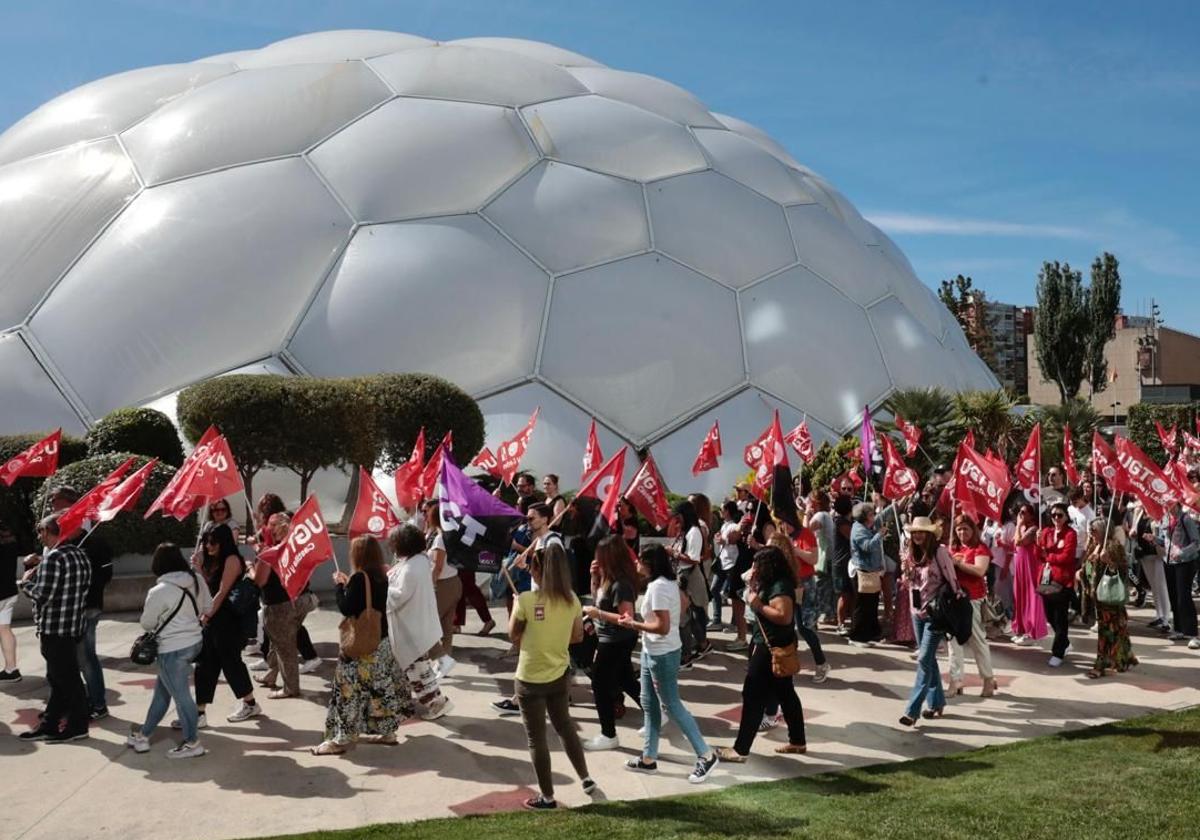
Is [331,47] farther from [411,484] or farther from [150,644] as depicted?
[150,644]

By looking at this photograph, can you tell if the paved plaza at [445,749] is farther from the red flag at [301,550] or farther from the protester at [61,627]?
the red flag at [301,550]

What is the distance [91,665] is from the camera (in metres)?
7.54

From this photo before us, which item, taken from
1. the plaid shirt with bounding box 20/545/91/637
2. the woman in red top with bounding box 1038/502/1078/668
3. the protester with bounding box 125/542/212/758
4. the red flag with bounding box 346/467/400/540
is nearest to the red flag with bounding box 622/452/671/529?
the red flag with bounding box 346/467/400/540

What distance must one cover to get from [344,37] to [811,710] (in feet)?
73.8

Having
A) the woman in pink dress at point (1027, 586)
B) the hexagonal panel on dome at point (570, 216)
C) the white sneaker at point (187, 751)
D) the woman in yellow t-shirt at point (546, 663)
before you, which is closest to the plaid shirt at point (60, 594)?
the white sneaker at point (187, 751)

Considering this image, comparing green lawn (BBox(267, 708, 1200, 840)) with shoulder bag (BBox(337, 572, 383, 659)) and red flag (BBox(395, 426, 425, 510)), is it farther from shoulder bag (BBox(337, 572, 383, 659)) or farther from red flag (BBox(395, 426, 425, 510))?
red flag (BBox(395, 426, 425, 510))

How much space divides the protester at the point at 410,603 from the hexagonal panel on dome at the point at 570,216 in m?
12.4

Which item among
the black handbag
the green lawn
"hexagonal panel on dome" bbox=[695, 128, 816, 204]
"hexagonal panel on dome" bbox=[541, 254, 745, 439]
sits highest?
"hexagonal panel on dome" bbox=[695, 128, 816, 204]

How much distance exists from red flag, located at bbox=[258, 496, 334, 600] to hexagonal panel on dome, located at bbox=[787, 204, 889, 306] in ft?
51.5

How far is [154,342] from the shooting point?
1744 centimetres

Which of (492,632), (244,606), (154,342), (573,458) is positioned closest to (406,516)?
(492,632)

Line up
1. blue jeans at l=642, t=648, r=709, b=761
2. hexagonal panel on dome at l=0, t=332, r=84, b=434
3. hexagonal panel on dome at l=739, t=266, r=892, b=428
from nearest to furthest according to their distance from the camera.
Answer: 1. blue jeans at l=642, t=648, r=709, b=761
2. hexagonal panel on dome at l=0, t=332, r=84, b=434
3. hexagonal panel on dome at l=739, t=266, r=892, b=428

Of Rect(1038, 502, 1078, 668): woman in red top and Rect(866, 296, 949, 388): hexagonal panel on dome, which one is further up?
Rect(866, 296, 949, 388): hexagonal panel on dome

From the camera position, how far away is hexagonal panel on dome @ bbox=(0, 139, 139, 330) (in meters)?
18.4
